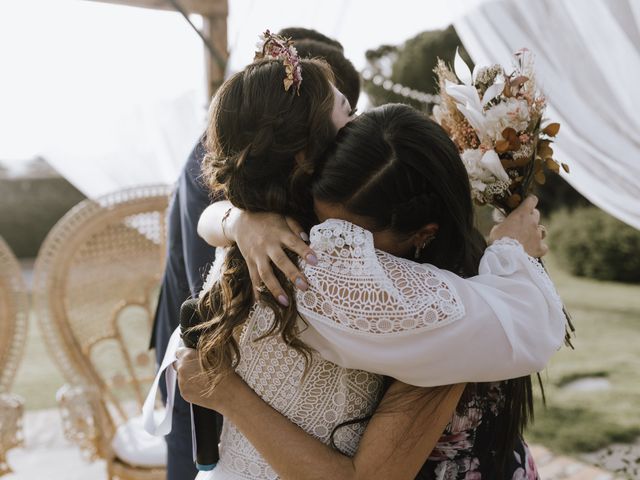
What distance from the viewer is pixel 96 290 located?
9.54 ft

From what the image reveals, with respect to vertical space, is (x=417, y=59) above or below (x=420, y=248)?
A: below

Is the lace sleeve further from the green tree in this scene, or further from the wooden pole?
the green tree

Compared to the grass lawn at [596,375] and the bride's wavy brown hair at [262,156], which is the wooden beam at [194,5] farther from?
the grass lawn at [596,375]

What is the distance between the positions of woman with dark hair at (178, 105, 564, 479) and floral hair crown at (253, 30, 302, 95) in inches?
5.3

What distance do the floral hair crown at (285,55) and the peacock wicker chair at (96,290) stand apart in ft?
5.50

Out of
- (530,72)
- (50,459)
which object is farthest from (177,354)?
(50,459)

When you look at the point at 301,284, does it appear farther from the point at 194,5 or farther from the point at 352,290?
the point at 194,5

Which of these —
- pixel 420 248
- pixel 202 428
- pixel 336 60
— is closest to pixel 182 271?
pixel 202 428

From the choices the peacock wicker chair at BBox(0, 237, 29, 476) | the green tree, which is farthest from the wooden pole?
the green tree

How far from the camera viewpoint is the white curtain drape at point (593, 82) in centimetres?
185

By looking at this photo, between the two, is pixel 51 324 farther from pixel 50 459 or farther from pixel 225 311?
pixel 225 311

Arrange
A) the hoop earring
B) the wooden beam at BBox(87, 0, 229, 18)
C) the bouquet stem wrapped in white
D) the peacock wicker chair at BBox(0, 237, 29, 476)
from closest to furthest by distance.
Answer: the hoop earring, the bouquet stem wrapped in white, the peacock wicker chair at BBox(0, 237, 29, 476), the wooden beam at BBox(87, 0, 229, 18)

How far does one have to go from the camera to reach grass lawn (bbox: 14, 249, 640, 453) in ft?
12.4

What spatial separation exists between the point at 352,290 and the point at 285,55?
1.60ft
